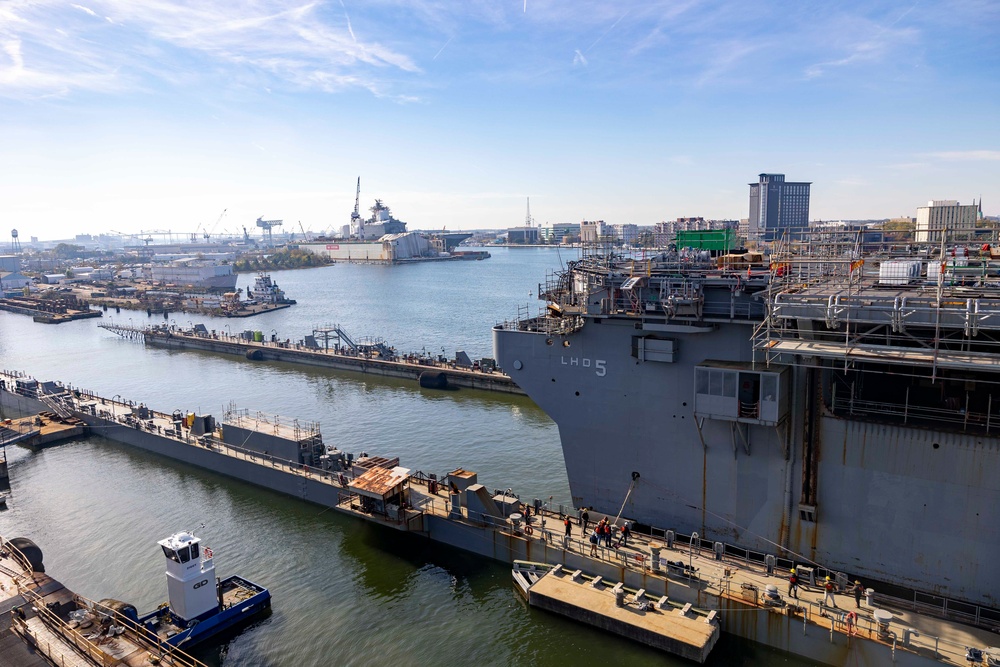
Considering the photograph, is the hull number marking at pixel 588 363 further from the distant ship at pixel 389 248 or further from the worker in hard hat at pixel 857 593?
the distant ship at pixel 389 248

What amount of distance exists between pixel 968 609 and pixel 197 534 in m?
21.8

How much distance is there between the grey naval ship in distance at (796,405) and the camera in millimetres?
12094

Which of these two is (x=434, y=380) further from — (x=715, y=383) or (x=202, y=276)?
(x=202, y=276)

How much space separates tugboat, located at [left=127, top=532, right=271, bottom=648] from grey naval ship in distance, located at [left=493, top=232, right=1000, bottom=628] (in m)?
9.43

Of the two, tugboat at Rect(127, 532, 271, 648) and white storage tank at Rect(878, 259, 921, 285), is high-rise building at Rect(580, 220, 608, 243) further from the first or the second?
tugboat at Rect(127, 532, 271, 648)

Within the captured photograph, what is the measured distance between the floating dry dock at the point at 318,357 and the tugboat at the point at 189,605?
24533mm

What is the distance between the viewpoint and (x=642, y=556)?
1526 cm


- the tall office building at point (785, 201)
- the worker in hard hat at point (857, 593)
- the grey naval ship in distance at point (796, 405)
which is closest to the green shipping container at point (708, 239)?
the grey naval ship in distance at point (796, 405)

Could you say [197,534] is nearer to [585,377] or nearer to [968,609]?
[585,377]

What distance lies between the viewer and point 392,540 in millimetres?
20047

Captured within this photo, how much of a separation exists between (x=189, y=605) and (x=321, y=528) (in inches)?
241

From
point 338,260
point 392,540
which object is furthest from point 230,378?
point 338,260

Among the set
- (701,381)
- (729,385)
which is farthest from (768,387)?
(701,381)

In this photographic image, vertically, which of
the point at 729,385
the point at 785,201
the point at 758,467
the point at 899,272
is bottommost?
the point at 758,467
